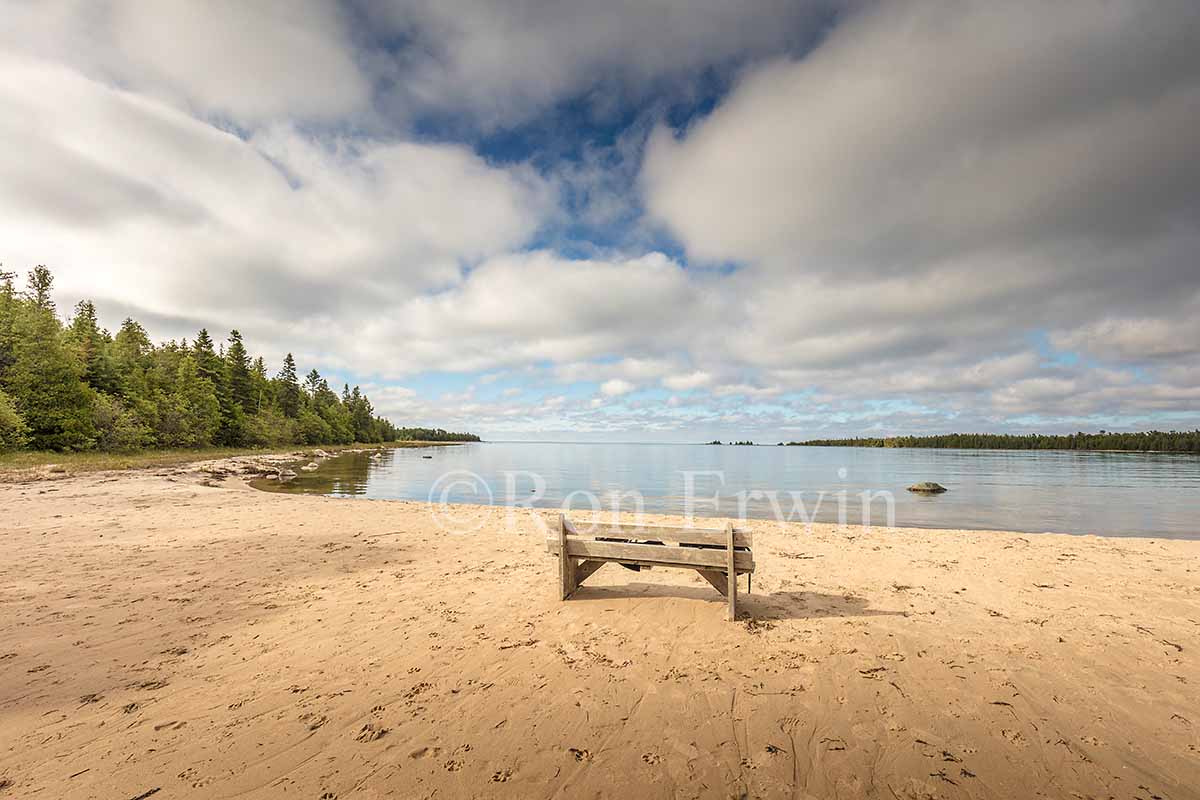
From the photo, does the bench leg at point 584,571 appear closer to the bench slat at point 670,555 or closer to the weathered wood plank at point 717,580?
the bench slat at point 670,555

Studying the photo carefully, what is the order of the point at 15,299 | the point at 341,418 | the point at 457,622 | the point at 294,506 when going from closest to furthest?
1. the point at 457,622
2. the point at 294,506
3. the point at 15,299
4. the point at 341,418

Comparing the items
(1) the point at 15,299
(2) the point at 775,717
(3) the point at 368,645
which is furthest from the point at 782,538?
(1) the point at 15,299

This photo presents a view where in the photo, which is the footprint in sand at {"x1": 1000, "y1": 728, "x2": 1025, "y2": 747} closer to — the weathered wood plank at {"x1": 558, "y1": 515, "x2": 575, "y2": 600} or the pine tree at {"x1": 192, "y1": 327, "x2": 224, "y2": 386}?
the weathered wood plank at {"x1": 558, "y1": 515, "x2": 575, "y2": 600}

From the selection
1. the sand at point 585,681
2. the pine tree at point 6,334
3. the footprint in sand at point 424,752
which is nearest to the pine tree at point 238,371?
the pine tree at point 6,334

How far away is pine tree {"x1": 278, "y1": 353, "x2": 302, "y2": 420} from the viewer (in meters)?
92.4

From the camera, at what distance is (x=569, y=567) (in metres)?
7.46

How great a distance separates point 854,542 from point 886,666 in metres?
8.44

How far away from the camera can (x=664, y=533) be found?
7.02 metres

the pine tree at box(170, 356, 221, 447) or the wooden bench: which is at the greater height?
the pine tree at box(170, 356, 221, 447)

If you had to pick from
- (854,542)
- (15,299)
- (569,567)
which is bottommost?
(854,542)

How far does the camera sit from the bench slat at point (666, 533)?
21.8 feet

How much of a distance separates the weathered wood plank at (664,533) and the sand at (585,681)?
1.11 metres

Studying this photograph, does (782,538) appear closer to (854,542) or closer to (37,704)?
(854,542)

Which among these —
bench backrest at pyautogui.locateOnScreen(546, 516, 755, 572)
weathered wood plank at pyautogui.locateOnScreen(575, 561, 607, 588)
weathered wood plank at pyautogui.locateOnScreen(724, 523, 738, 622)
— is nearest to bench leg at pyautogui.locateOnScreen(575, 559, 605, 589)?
weathered wood plank at pyautogui.locateOnScreen(575, 561, 607, 588)
